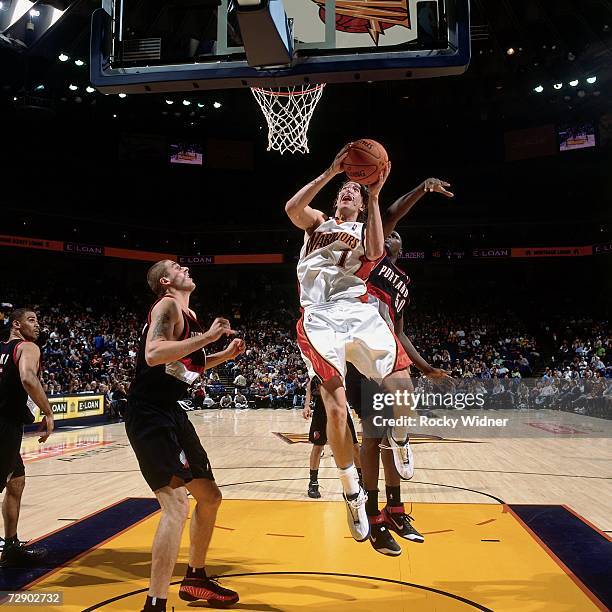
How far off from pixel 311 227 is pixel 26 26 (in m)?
11.2

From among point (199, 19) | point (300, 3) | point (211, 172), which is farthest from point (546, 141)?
point (300, 3)

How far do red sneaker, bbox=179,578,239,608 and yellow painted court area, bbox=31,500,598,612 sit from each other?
0.24ft

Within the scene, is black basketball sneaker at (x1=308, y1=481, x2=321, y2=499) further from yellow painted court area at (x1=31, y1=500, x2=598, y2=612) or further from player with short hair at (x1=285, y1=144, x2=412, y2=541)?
player with short hair at (x1=285, y1=144, x2=412, y2=541)

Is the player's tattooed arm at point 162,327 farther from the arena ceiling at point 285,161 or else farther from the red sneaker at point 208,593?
the arena ceiling at point 285,161

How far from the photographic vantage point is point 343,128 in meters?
26.4

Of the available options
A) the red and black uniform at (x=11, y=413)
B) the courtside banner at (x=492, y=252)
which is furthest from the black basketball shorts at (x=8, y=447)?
the courtside banner at (x=492, y=252)

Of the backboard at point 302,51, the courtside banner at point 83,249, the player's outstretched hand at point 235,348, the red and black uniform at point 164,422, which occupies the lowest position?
the red and black uniform at point 164,422

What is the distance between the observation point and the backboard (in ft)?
12.3

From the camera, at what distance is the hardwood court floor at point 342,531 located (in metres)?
4.09

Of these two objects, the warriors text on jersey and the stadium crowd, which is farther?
the stadium crowd

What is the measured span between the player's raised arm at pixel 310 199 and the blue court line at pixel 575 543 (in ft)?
9.72

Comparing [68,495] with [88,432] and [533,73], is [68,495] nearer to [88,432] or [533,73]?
[88,432]

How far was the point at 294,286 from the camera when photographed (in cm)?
2884

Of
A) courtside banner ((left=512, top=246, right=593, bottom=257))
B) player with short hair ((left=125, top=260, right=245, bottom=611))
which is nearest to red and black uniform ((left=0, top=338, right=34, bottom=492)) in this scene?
player with short hair ((left=125, top=260, right=245, bottom=611))
